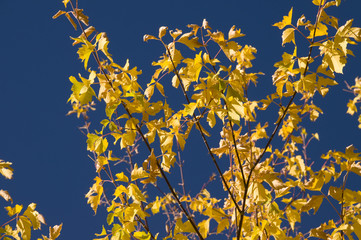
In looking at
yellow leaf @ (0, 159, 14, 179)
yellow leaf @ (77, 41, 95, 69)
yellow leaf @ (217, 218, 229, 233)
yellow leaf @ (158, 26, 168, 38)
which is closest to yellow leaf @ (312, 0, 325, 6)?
yellow leaf @ (158, 26, 168, 38)

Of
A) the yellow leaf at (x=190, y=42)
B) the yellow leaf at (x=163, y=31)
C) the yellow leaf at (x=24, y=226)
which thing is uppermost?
the yellow leaf at (x=163, y=31)

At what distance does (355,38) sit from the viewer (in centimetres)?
130

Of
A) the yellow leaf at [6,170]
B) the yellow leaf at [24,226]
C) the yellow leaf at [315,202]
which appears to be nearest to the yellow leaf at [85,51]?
the yellow leaf at [6,170]

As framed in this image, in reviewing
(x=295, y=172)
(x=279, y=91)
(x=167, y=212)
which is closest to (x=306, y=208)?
(x=279, y=91)

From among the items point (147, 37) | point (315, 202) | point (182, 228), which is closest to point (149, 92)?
point (147, 37)

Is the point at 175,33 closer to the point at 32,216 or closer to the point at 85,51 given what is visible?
the point at 85,51

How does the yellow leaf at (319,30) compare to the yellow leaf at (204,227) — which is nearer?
the yellow leaf at (319,30)

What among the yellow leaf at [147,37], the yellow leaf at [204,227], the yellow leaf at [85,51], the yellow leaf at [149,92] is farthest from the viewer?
the yellow leaf at [204,227]

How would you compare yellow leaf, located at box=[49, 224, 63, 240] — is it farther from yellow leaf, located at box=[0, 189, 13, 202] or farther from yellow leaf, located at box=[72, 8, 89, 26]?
yellow leaf, located at box=[72, 8, 89, 26]

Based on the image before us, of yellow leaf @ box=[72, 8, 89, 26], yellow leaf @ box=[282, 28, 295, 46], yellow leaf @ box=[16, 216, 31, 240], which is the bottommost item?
yellow leaf @ box=[16, 216, 31, 240]

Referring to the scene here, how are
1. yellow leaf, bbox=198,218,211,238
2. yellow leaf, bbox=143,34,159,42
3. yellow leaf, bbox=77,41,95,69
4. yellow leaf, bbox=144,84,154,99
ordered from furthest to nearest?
yellow leaf, bbox=198,218,211,238 → yellow leaf, bbox=144,84,154,99 → yellow leaf, bbox=143,34,159,42 → yellow leaf, bbox=77,41,95,69

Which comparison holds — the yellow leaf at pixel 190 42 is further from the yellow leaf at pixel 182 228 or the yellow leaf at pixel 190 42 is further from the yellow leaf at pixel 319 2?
the yellow leaf at pixel 182 228

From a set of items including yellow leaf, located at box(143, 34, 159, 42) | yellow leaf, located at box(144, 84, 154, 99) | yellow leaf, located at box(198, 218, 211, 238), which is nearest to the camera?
yellow leaf, located at box(143, 34, 159, 42)

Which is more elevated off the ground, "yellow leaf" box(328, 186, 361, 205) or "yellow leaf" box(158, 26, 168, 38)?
"yellow leaf" box(158, 26, 168, 38)
